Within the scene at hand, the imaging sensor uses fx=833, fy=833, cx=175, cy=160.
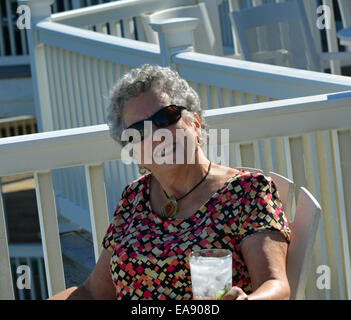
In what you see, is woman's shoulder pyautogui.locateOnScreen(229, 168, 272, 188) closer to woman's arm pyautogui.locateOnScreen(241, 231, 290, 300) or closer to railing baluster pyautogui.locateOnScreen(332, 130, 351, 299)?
woman's arm pyautogui.locateOnScreen(241, 231, 290, 300)

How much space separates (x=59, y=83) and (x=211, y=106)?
225cm

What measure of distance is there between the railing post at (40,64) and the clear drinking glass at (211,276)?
4.61 meters

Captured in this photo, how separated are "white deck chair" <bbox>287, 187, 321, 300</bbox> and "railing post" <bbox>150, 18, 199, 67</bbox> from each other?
2.23 meters

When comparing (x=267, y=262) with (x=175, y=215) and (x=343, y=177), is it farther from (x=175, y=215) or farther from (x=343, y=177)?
(x=343, y=177)

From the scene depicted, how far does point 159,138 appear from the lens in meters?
2.63

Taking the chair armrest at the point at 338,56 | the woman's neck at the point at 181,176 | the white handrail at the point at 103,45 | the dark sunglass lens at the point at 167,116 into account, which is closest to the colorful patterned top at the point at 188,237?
the woman's neck at the point at 181,176

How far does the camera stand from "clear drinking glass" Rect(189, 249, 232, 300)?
7.04 feet

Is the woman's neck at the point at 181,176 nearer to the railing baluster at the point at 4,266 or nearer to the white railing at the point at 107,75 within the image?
the railing baluster at the point at 4,266

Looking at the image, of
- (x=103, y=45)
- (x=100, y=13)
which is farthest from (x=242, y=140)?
(x=100, y=13)

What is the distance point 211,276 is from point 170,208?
589 mm

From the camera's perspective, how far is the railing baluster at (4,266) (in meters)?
3.00

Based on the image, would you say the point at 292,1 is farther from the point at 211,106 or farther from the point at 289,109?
the point at 289,109

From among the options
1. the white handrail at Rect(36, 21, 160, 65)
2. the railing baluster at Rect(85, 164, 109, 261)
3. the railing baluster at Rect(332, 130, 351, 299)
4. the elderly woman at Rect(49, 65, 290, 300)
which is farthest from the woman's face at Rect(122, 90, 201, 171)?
the white handrail at Rect(36, 21, 160, 65)

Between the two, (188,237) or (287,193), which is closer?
(188,237)
